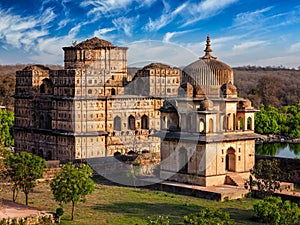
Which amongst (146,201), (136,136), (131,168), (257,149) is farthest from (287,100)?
(146,201)

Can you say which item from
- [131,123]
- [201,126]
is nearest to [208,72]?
[201,126]

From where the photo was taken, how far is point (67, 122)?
28703 millimetres

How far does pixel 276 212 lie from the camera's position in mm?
16406

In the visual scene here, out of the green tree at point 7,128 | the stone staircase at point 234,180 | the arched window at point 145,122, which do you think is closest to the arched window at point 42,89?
the arched window at point 145,122

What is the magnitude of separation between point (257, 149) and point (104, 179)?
1942 centimetres

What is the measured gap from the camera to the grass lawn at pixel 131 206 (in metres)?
17.6

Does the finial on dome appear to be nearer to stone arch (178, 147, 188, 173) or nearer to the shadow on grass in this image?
stone arch (178, 147, 188, 173)

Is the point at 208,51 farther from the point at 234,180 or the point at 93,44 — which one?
the point at 93,44

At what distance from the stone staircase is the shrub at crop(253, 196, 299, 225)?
4.54 m

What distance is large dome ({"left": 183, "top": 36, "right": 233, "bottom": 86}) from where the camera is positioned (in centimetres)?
2372

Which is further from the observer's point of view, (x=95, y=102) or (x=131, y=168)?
(x=95, y=102)

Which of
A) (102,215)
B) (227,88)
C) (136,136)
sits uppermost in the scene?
(227,88)

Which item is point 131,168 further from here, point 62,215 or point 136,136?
point 62,215

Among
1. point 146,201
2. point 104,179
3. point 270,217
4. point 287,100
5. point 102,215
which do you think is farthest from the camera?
point 287,100
